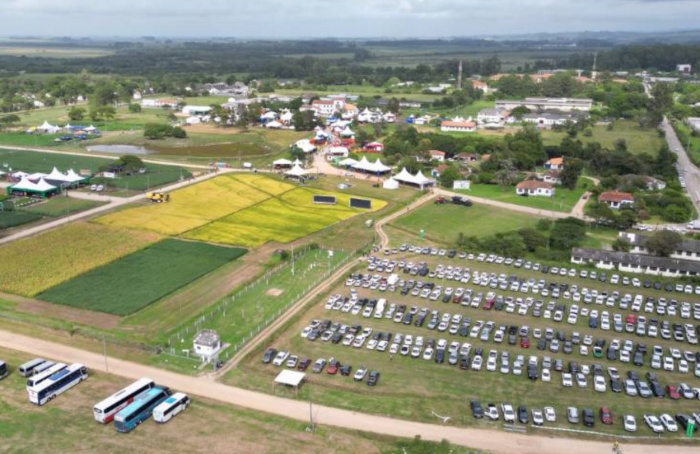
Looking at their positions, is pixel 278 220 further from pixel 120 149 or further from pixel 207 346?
pixel 120 149

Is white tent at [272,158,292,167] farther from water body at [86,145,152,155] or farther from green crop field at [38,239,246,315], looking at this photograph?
green crop field at [38,239,246,315]

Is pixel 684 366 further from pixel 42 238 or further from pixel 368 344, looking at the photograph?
pixel 42 238

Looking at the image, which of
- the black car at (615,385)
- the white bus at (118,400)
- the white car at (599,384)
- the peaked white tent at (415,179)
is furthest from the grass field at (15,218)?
the black car at (615,385)

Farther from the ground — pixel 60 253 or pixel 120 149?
pixel 120 149

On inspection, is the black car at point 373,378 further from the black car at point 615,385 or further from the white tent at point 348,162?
the white tent at point 348,162

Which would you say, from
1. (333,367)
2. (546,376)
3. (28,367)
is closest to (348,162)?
(333,367)

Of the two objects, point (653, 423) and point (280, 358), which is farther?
point (280, 358)
